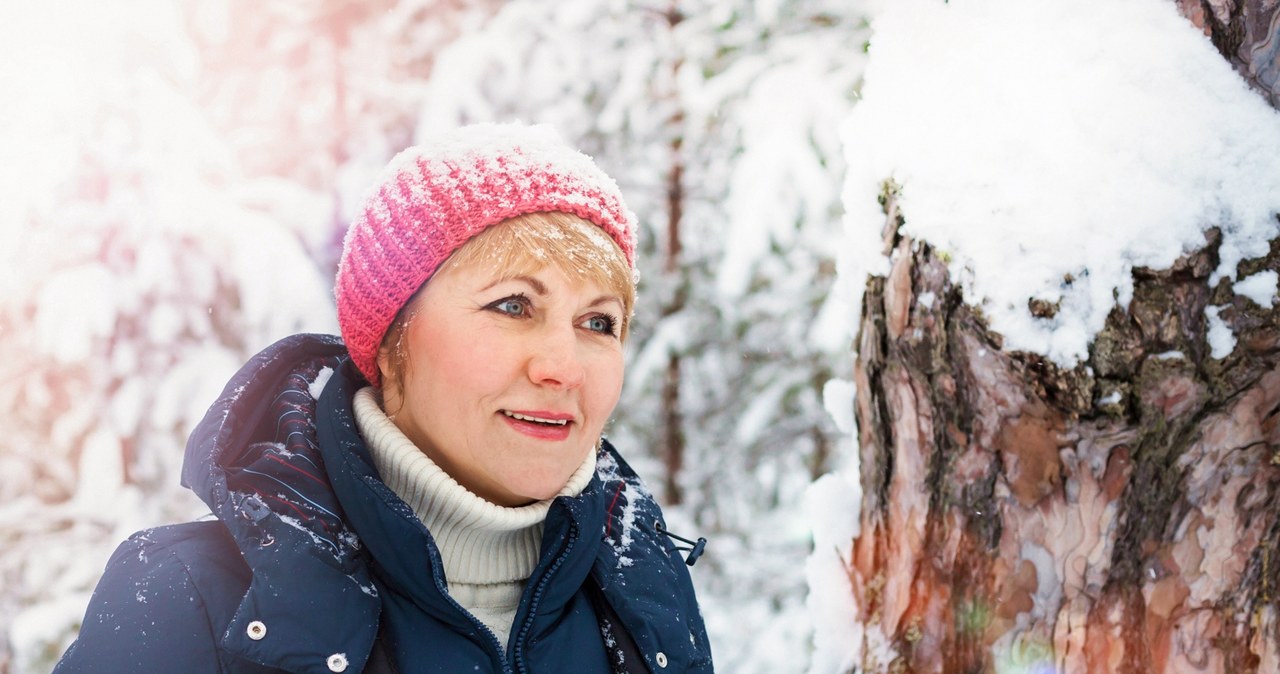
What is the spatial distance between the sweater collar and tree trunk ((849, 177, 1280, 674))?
77 centimetres

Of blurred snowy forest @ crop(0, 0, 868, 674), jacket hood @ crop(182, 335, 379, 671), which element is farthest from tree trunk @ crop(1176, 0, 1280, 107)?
blurred snowy forest @ crop(0, 0, 868, 674)

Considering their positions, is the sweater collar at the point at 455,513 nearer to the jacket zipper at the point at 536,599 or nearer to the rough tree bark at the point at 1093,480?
the jacket zipper at the point at 536,599

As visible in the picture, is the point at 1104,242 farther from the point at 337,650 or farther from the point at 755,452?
the point at 755,452

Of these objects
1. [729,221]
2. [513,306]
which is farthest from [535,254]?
[729,221]

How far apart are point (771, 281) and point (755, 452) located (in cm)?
109

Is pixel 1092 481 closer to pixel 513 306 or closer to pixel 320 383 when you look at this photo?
pixel 513 306

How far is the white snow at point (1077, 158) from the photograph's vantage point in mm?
1533

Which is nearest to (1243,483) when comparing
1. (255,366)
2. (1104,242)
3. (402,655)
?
(1104,242)

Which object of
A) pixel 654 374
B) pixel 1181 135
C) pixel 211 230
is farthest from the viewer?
pixel 654 374

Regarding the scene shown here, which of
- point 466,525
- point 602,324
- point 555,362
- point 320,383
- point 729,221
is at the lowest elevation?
point 466,525

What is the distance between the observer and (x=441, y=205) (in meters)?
1.64

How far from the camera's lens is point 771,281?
5426mm

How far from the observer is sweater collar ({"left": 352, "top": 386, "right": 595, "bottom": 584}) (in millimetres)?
1539

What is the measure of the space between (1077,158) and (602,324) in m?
0.93
